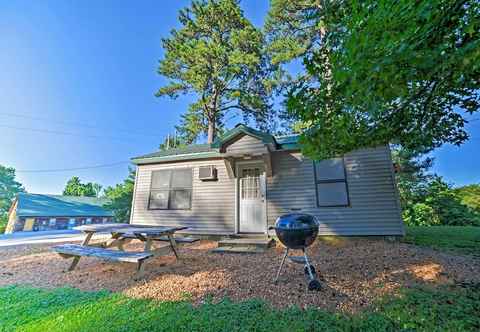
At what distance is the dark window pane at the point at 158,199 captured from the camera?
730 cm

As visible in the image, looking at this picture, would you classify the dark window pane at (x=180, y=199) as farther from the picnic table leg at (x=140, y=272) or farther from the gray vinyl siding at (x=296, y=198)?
the picnic table leg at (x=140, y=272)

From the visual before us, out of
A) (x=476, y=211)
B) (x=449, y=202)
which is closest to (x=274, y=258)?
(x=449, y=202)

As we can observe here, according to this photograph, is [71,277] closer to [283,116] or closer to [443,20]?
[443,20]

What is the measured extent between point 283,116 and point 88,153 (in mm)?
26531

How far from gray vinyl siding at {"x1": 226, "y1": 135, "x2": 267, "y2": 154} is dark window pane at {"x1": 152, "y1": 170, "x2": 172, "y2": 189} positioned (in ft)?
9.33

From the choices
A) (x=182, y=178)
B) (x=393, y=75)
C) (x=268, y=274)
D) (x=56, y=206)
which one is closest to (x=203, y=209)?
(x=182, y=178)

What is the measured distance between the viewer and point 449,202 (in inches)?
449

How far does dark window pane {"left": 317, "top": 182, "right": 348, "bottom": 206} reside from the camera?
5.62 meters

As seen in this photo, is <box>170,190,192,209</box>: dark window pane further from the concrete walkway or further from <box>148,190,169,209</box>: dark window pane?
the concrete walkway

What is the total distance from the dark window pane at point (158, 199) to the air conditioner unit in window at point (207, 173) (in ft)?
5.14

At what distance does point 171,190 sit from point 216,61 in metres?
8.89

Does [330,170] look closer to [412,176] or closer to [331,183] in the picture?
[331,183]

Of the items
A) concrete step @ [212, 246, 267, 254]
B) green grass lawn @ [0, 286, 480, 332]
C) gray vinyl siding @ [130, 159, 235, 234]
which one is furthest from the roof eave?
green grass lawn @ [0, 286, 480, 332]

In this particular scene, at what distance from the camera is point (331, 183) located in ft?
19.0
